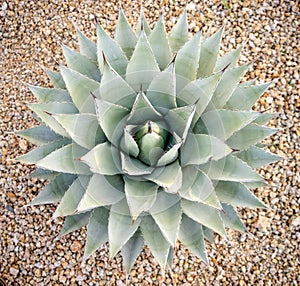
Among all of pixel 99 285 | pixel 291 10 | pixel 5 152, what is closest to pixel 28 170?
pixel 5 152

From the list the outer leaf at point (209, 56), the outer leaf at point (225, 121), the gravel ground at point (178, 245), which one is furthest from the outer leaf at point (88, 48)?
the gravel ground at point (178, 245)

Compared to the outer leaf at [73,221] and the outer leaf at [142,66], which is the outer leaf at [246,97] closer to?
the outer leaf at [142,66]

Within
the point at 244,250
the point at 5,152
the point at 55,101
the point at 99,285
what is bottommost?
the point at 244,250

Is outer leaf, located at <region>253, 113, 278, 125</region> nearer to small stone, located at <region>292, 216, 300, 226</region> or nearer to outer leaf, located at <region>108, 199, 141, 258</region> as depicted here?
outer leaf, located at <region>108, 199, 141, 258</region>

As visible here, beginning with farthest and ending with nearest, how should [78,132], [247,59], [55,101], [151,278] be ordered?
1. [247,59]
2. [151,278]
3. [55,101]
4. [78,132]

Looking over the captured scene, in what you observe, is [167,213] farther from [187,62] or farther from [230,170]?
[187,62]

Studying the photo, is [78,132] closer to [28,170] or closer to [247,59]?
[28,170]

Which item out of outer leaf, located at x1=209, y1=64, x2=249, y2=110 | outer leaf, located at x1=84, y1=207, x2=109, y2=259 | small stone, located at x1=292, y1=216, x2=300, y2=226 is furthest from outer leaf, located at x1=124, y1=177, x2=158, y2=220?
small stone, located at x1=292, y1=216, x2=300, y2=226
